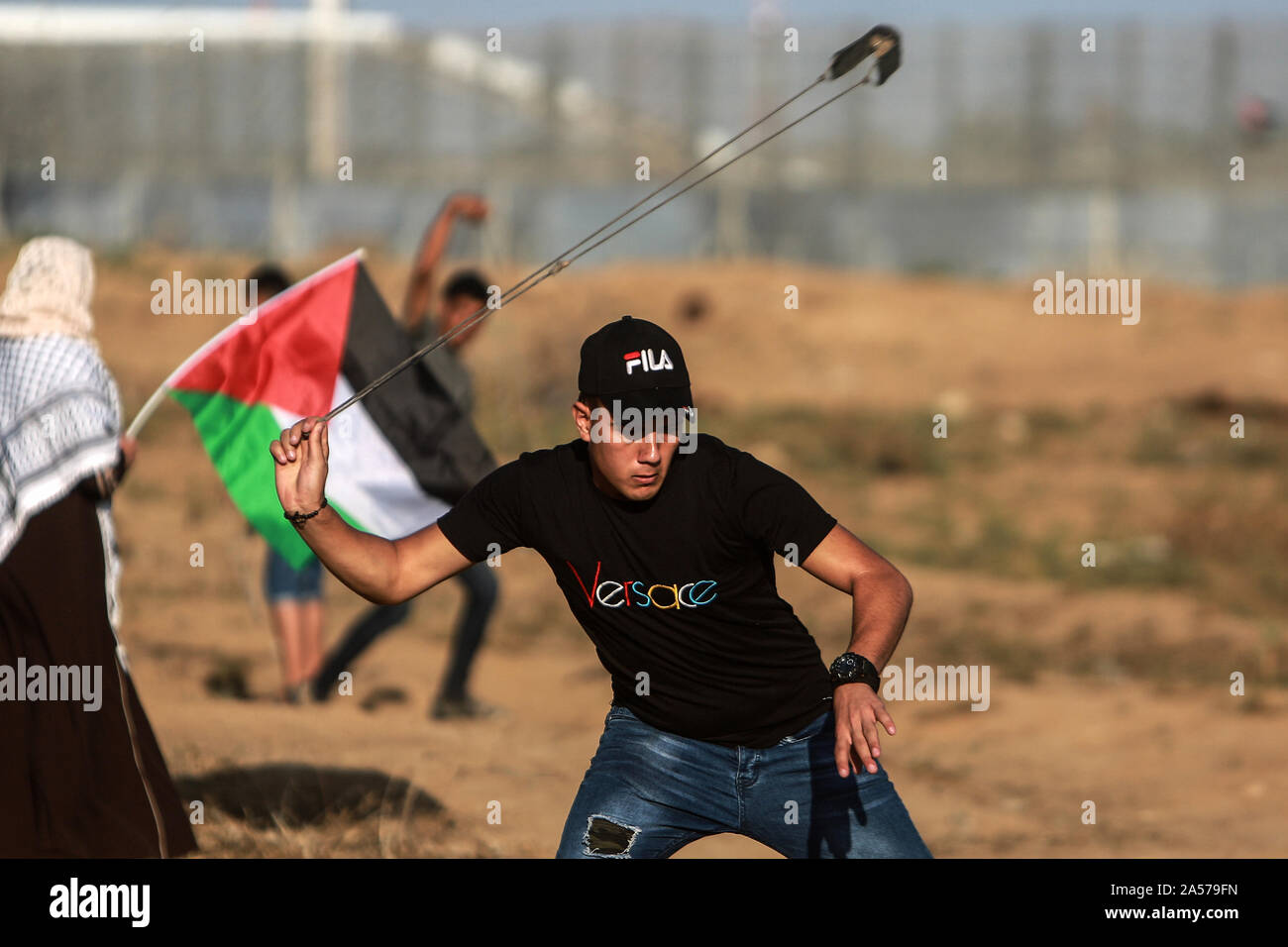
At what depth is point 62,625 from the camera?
4.85 metres

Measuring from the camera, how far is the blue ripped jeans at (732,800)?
3.63 meters

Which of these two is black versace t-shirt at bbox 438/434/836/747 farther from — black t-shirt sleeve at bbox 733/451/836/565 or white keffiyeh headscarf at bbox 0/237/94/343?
white keffiyeh headscarf at bbox 0/237/94/343

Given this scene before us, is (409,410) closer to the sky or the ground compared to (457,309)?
closer to the ground

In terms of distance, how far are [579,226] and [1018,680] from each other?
1486 centimetres

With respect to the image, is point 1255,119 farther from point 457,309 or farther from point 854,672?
point 854,672

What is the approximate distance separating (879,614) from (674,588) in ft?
1.49

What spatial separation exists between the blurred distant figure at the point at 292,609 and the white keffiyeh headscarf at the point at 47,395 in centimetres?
293

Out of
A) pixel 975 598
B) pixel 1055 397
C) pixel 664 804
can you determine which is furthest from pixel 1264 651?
pixel 1055 397

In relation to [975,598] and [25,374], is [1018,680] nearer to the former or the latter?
[975,598]

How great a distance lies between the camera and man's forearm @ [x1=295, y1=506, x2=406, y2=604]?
3.78 m

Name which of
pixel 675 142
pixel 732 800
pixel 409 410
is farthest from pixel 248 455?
pixel 675 142
